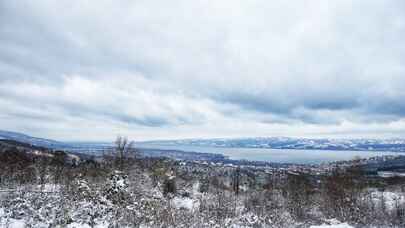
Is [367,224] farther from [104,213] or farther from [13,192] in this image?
[13,192]

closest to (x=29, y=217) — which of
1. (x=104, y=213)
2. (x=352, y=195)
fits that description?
(x=104, y=213)

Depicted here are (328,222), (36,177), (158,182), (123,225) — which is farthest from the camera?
(158,182)

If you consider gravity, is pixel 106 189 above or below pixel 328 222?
above

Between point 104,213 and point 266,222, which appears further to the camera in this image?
point 266,222

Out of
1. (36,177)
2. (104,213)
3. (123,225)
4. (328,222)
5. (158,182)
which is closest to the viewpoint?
(123,225)

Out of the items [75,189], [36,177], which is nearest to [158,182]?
[36,177]

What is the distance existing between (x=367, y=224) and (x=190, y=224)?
34.4 feet

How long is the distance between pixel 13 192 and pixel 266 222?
496 inches

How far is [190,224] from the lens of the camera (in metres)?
10.5

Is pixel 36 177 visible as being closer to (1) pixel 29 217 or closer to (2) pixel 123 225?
(1) pixel 29 217

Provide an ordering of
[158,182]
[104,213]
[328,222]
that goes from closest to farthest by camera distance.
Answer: [104,213] → [328,222] → [158,182]

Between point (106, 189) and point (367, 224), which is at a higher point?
point (106, 189)

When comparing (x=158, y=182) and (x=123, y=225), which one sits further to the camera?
(x=158, y=182)

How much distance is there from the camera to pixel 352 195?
992 inches
